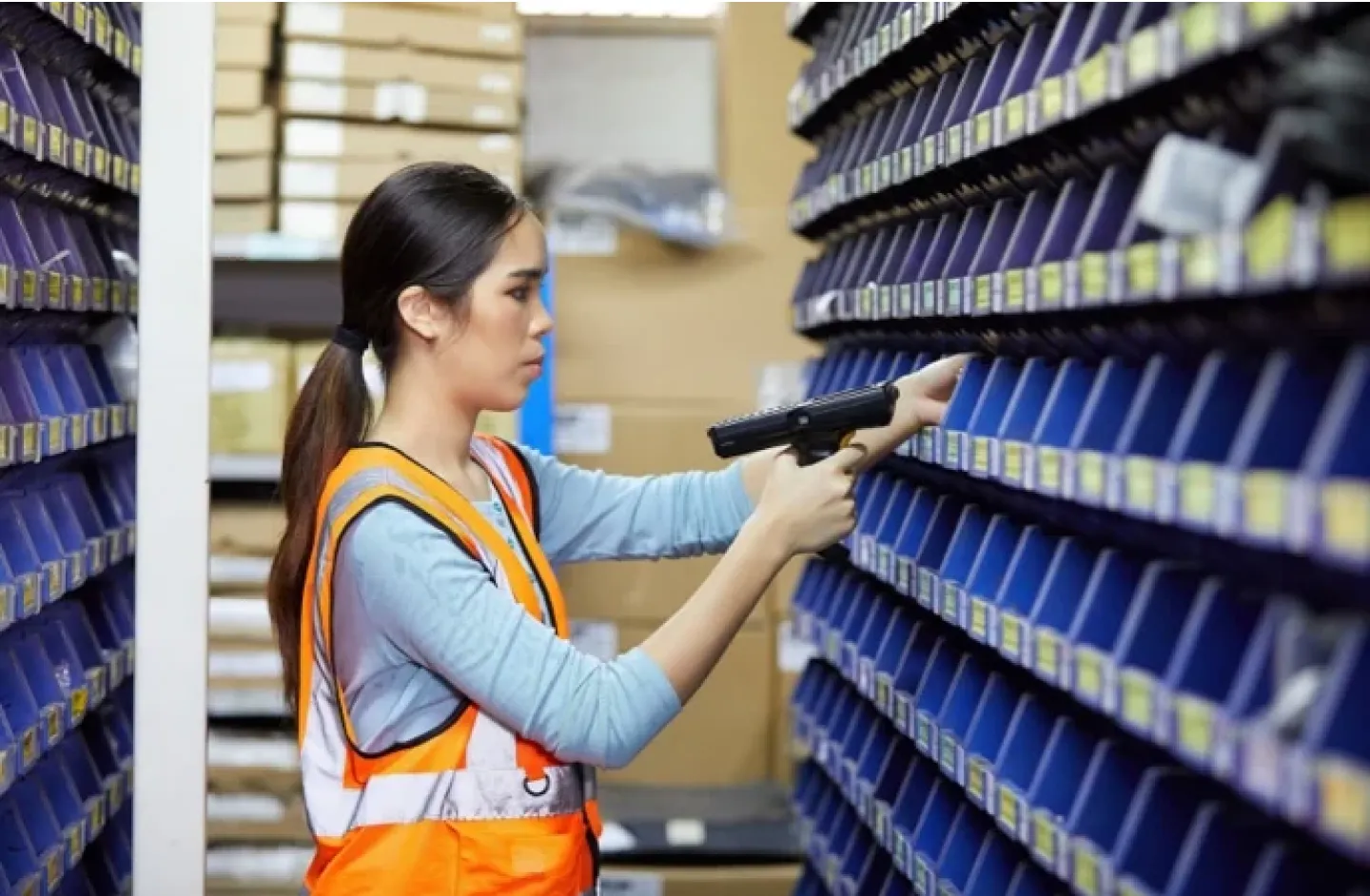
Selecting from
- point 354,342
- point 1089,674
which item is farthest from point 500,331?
point 1089,674

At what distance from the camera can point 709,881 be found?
472 cm

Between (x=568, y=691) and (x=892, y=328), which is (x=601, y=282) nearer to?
(x=892, y=328)

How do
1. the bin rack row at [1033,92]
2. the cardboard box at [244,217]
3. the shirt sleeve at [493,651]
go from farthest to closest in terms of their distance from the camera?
1. the cardboard box at [244,217]
2. the shirt sleeve at [493,651]
3. the bin rack row at [1033,92]

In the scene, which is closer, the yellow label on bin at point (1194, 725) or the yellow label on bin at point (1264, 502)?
the yellow label on bin at point (1264, 502)

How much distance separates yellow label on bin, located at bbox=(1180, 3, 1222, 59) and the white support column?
1.77 m

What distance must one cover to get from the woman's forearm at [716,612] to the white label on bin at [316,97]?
2.85 m

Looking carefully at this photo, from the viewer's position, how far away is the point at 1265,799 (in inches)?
62.5

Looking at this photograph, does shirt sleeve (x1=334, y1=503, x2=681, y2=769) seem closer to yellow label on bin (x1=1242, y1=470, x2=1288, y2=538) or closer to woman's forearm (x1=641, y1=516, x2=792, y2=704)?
woman's forearm (x1=641, y1=516, x2=792, y2=704)

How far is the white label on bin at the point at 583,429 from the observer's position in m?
5.29

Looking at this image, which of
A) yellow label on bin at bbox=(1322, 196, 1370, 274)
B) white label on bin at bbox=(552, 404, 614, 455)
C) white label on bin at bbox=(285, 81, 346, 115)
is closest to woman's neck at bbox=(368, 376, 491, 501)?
yellow label on bin at bbox=(1322, 196, 1370, 274)

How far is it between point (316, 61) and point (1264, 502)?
3766 mm

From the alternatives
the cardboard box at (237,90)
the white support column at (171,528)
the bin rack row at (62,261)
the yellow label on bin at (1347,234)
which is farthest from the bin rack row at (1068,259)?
the cardboard box at (237,90)

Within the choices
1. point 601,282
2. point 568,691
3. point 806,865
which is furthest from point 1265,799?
point 601,282

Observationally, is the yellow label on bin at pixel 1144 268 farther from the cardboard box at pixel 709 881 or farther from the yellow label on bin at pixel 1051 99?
the cardboard box at pixel 709 881
